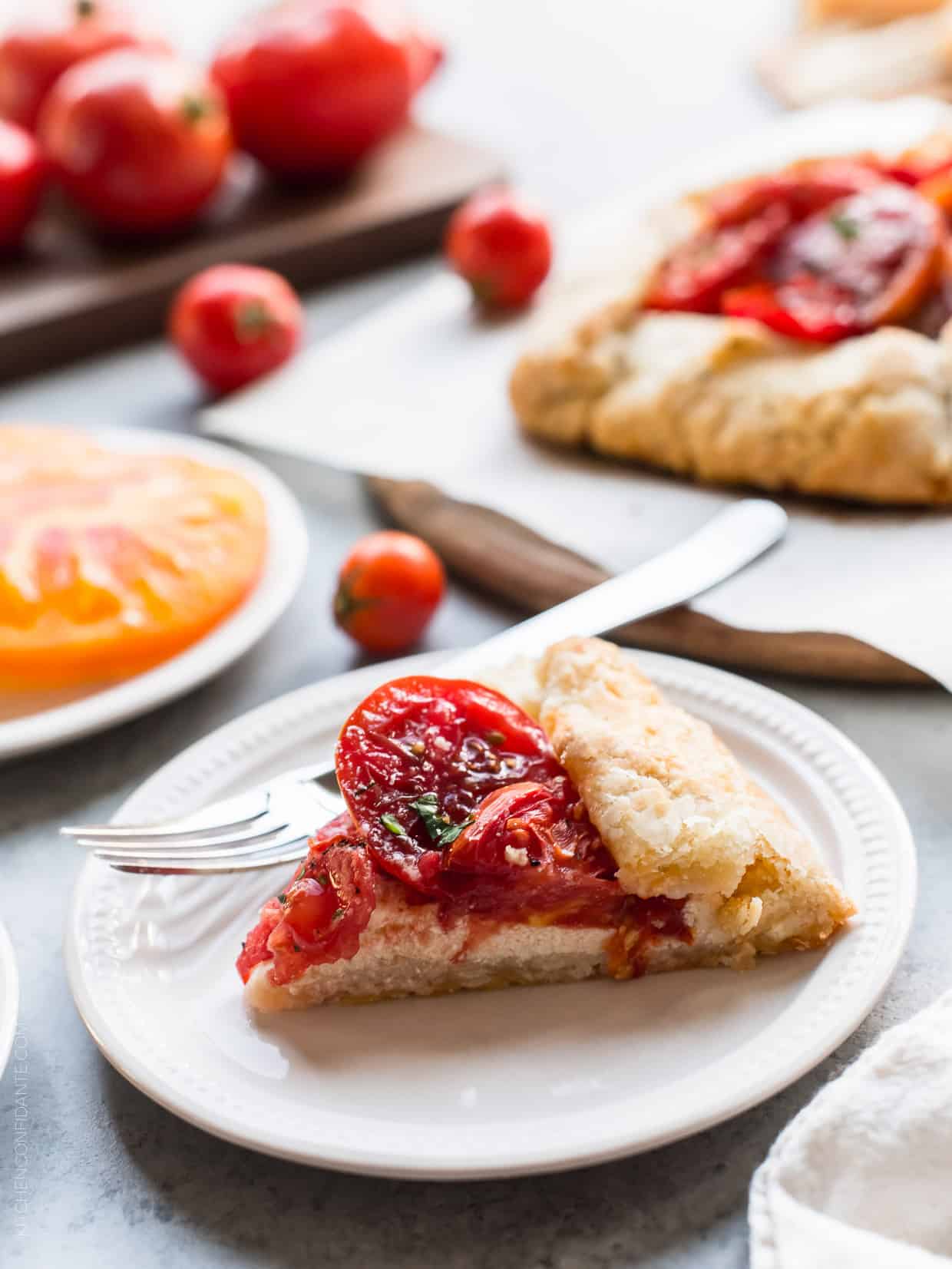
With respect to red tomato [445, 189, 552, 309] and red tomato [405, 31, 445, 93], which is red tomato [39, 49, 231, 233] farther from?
red tomato [445, 189, 552, 309]

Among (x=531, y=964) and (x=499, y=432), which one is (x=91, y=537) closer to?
(x=499, y=432)

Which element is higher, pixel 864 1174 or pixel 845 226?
pixel 845 226

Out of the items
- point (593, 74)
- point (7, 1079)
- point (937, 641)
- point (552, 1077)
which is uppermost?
point (593, 74)

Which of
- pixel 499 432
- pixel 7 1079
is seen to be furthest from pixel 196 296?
pixel 7 1079

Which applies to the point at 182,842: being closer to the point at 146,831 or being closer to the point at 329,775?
the point at 146,831

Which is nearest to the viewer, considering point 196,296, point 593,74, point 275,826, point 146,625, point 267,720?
point 275,826

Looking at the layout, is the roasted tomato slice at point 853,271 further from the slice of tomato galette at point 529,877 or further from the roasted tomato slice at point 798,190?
the slice of tomato galette at point 529,877

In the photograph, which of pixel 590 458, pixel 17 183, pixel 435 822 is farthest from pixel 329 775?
pixel 17 183
